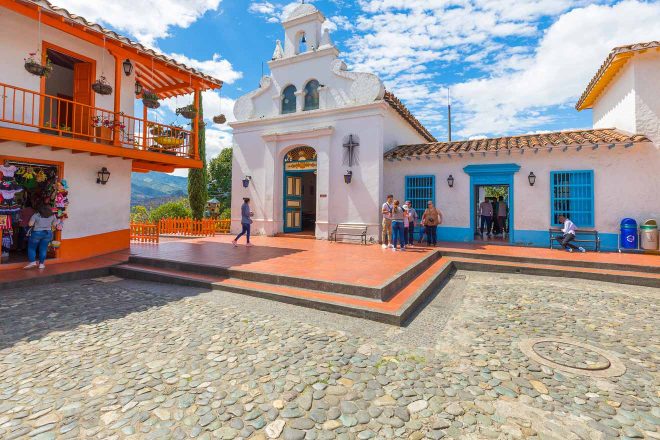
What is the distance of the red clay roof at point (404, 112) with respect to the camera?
1339 centimetres

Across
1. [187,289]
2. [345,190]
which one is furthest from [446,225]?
[187,289]

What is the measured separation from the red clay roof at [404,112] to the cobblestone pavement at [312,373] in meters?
9.94

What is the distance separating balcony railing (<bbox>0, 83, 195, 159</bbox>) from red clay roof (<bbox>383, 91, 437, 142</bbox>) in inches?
308

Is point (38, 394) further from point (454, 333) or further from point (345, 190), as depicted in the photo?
point (345, 190)

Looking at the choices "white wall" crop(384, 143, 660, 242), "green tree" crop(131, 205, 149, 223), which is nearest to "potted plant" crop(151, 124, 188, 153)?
"white wall" crop(384, 143, 660, 242)

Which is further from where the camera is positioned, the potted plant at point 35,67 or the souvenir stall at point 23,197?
the souvenir stall at point 23,197

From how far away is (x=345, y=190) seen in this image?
1323 centimetres

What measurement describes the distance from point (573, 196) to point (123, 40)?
14.5 meters

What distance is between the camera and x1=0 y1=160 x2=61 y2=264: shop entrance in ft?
25.0

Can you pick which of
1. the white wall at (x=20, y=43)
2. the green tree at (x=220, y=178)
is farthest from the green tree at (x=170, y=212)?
the white wall at (x=20, y=43)

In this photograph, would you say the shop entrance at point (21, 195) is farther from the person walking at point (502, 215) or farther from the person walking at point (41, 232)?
the person walking at point (502, 215)

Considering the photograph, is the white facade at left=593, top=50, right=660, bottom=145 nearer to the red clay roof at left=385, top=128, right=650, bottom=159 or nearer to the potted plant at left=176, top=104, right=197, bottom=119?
the red clay roof at left=385, top=128, right=650, bottom=159

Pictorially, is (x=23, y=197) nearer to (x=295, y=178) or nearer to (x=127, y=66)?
(x=127, y=66)

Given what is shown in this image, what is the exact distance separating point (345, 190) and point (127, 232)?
785 cm
